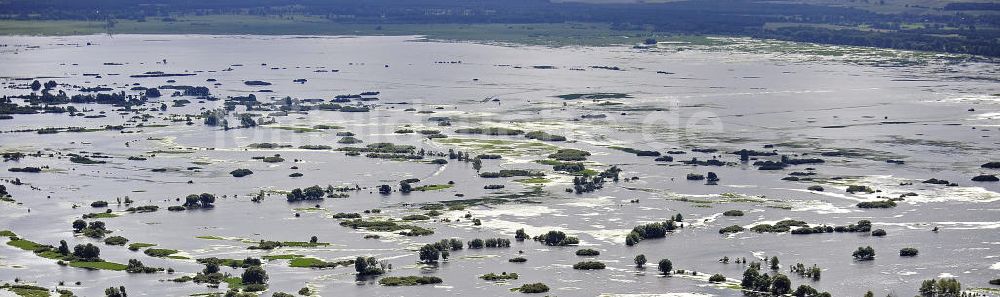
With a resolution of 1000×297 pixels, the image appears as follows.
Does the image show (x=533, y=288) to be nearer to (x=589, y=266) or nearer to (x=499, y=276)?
(x=499, y=276)

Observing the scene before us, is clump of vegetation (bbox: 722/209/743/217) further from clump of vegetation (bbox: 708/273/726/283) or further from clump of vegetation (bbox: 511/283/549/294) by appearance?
clump of vegetation (bbox: 511/283/549/294)

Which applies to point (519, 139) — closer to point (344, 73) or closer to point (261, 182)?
point (261, 182)

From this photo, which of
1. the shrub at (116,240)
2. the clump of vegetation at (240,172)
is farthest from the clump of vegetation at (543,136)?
the shrub at (116,240)

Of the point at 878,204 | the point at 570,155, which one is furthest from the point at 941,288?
the point at 570,155

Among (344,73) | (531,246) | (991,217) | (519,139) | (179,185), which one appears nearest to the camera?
(531,246)

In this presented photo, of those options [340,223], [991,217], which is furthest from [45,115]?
[991,217]

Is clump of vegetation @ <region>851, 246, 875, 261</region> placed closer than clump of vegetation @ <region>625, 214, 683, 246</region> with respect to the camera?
Yes

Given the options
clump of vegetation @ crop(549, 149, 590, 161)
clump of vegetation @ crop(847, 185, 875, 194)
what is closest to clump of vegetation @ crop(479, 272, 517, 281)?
clump of vegetation @ crop(847, 185, 875, 194)

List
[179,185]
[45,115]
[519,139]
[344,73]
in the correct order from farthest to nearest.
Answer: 1. [344,73]
2. [45,115]
3. [519,139]
4. [179,185]
